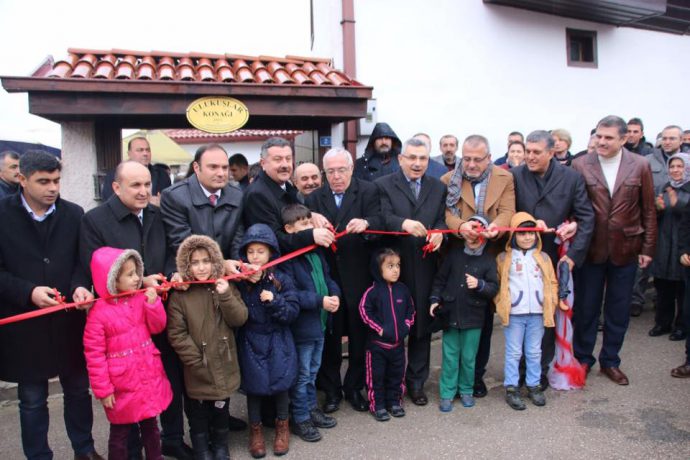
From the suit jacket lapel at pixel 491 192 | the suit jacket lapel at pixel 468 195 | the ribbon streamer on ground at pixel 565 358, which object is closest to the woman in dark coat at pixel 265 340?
the suit jacket lapel at pixel 468 195

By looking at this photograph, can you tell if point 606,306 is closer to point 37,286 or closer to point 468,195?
point 468,195

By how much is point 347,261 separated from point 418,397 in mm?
1291

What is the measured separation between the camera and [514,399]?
4355 mm

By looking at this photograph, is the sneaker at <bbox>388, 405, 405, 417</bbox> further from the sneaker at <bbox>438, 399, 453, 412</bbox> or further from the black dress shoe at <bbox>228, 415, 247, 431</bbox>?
the black dress shoe at <bbox>228, 415, 247, 431</bbox>

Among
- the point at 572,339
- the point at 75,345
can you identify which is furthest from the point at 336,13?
the point at 75,345

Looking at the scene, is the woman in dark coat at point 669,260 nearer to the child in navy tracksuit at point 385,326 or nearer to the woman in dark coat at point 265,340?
the child in navy tracksuit at point 385,326

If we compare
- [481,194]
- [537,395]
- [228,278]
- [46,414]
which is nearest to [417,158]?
[481,194]

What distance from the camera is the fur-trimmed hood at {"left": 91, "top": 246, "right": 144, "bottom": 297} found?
3.22m

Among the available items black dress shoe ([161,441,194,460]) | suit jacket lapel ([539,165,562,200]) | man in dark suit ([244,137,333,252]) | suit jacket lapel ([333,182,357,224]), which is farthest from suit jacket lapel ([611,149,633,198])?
black dress shoe ([161,441,194,460])

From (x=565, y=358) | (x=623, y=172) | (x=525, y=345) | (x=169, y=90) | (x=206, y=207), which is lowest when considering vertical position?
(x=565, y=358)

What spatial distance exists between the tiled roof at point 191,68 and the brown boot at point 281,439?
3965mm

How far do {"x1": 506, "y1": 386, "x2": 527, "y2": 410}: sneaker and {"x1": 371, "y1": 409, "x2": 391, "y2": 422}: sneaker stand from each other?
1.02m

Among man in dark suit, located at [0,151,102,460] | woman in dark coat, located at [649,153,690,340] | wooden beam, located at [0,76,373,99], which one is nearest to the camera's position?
man in dark suit, located at [0,151,102,460]

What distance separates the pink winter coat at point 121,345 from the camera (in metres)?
3.19
